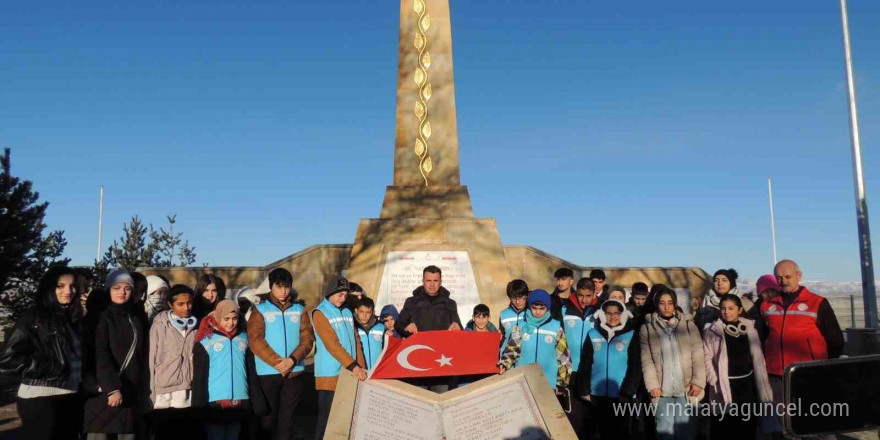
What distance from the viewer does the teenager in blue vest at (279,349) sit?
5020 millimetres

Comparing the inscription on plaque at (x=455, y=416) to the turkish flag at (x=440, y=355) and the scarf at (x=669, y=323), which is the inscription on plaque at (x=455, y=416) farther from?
the scarf at (x=669, y=323)

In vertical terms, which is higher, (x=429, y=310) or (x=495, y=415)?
(x=429, y=310)

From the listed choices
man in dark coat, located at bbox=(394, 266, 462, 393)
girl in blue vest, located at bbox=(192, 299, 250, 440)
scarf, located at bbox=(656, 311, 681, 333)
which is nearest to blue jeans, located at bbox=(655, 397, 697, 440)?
scarf, located at bbox=(656, 311, 681, 333)

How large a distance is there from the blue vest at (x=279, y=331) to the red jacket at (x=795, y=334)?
396 centimetres

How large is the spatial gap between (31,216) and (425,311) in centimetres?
1122

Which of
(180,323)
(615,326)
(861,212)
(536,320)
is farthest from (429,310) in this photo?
(861,212)

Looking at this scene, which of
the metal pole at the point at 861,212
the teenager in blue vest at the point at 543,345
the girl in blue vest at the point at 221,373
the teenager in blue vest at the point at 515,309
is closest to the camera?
the girl in blue vest at the point at 221,373

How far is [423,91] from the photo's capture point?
423 inches

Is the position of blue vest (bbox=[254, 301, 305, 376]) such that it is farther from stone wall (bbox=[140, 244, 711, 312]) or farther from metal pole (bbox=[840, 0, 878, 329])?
metal pole (bbox=[840, 0, 878, 329])

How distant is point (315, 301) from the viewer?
12.4 meters

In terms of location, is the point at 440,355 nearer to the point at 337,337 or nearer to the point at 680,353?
the point at 337,337

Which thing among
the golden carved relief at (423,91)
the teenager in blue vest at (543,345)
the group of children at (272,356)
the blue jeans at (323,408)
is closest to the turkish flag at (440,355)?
the group of children at (272,356)

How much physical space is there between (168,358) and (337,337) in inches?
48.7

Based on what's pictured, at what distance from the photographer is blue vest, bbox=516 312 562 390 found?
4.94m
